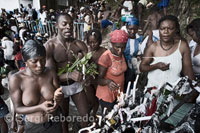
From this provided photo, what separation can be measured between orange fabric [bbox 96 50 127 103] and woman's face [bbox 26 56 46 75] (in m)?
0.83

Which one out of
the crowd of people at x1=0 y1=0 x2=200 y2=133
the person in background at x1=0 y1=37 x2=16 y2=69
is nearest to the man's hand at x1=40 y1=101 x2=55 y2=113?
the crowd of people at x1=0 y1=0 x2=200 y2=133

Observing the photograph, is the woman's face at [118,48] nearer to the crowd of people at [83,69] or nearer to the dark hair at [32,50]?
the crowd of people at [83,69]

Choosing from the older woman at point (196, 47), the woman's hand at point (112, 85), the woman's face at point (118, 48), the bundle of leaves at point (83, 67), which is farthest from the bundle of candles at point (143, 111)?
the older woman at point (196, 47)

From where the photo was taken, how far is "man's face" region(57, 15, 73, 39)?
7.66 ft

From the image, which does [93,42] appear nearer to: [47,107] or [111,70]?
[111,70]

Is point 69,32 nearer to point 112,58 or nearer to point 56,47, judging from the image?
point 56,47

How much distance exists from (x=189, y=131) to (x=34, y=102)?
1.45 meters

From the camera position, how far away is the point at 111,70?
233cm

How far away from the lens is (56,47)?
7.91 feet

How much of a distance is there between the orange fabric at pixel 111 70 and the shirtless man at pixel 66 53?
0.38m

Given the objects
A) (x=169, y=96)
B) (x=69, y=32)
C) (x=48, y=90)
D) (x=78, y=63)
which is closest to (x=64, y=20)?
(x=69, y=32)

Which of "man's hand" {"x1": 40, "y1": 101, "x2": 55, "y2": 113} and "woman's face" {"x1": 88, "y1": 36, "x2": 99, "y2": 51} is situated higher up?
"woman's face" {"x1": 88, "y1": 36, "x2": 99, "y2": 51}

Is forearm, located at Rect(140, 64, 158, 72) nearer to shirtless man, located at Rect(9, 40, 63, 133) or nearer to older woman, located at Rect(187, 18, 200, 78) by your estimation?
older woman, located at Rect(187, 18, 200, 78)

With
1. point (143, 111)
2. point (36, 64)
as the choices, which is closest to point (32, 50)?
point (36, 64)
